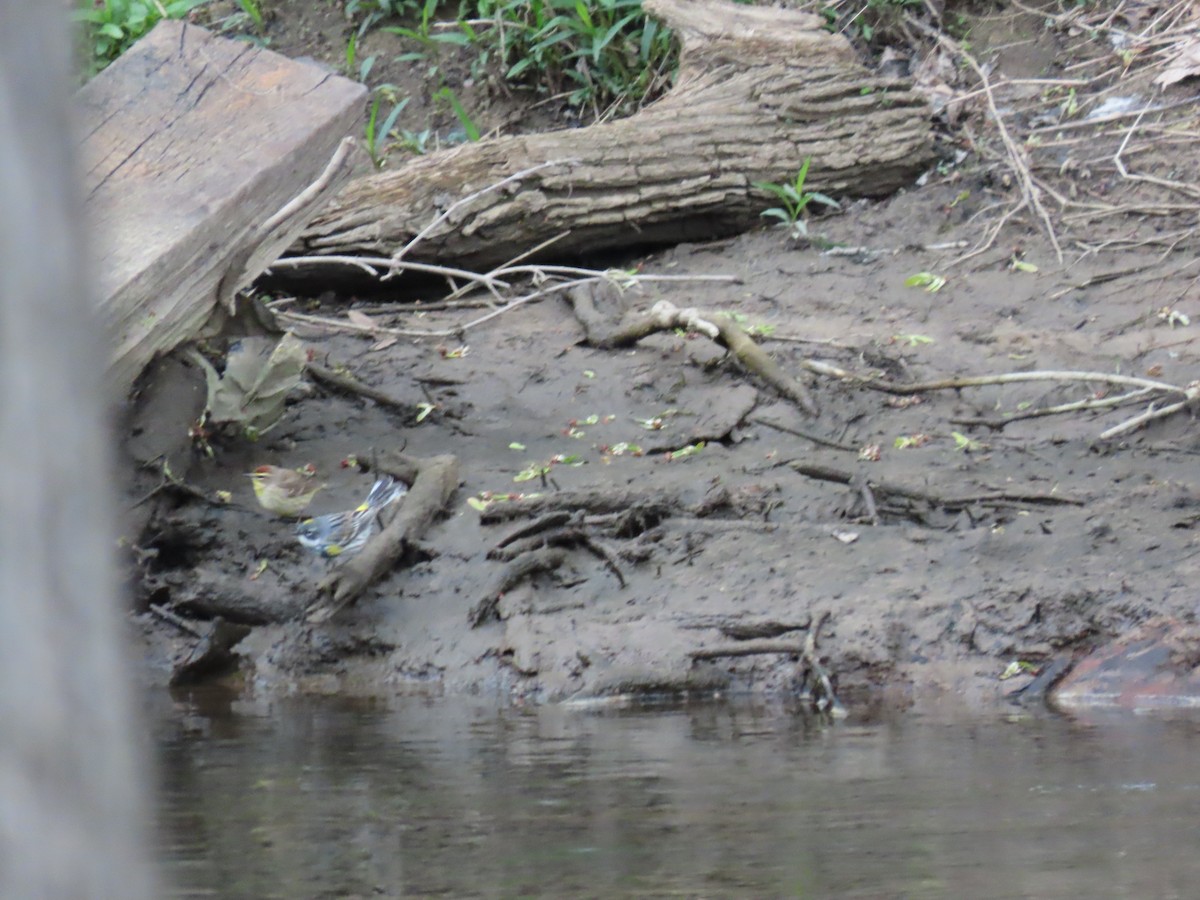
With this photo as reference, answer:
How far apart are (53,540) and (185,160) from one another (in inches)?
183

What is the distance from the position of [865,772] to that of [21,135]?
307cm

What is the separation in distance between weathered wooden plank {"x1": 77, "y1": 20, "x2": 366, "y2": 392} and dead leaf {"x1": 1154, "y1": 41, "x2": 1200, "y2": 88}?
5747mm

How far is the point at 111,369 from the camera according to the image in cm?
496

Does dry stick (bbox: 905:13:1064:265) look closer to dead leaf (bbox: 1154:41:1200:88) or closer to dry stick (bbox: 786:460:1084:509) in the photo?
dead leaf (bbox: 1154:41:1200:88)

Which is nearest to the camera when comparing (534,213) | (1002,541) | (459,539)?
(1002,541)

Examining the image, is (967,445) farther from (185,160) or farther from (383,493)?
(185,160)

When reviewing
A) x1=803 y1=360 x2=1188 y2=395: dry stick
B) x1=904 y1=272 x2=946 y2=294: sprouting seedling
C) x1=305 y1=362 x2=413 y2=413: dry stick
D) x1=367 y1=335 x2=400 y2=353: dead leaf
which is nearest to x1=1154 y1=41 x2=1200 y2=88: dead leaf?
x1=904 y1=272 x2=946 y2=294: sprouting seedling

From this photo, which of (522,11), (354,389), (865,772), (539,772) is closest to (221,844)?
(539,772)

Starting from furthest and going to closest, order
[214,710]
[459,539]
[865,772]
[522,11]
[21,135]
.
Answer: [522,11] < [459,539] < [214,710] < [865,772] < [21,135]

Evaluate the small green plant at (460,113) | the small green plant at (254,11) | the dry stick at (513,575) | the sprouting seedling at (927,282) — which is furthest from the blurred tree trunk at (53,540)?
the small green plant at (254,11)

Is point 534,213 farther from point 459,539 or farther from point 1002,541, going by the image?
point 1002,541

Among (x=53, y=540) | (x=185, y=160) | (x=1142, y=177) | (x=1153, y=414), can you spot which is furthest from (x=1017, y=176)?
(x=53, y=540)

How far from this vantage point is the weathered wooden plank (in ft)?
16.4

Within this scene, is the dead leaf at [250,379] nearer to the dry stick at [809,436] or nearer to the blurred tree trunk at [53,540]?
the dry stick at [809,436]
